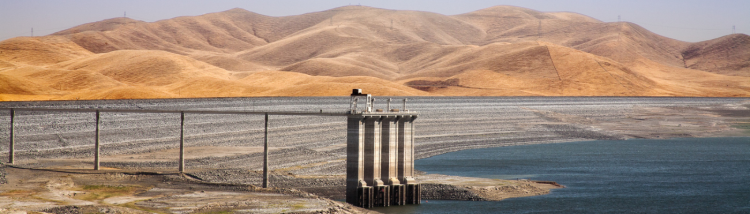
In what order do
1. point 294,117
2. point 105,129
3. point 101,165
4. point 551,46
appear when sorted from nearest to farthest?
point 101,165, point 105,129, point 294,117, point 551,46

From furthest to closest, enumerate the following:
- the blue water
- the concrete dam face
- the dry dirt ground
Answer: the blue water
the concrete dam face
the dry dirt ground

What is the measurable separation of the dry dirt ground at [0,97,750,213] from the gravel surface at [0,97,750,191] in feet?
0.41

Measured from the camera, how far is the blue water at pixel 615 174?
32.2m

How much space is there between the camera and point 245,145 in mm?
48719

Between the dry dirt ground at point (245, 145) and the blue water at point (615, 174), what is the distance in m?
2.43

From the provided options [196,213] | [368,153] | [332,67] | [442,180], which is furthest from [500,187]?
[332,67]

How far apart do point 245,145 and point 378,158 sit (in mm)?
21465

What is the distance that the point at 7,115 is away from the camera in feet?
153

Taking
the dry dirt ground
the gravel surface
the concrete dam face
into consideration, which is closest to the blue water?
the concrete dam face

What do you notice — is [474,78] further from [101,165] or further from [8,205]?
[8,205]

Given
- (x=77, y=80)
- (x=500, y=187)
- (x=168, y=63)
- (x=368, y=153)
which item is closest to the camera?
(x=368, y=153)

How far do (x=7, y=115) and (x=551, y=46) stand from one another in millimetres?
130688

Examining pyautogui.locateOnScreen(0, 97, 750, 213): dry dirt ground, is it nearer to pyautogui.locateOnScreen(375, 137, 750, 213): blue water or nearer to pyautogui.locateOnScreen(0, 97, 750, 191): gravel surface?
pyautogui.locateOnScreen(0, 97, 750, 191): gravel surface

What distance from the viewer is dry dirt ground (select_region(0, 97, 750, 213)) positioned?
26.3 metres
